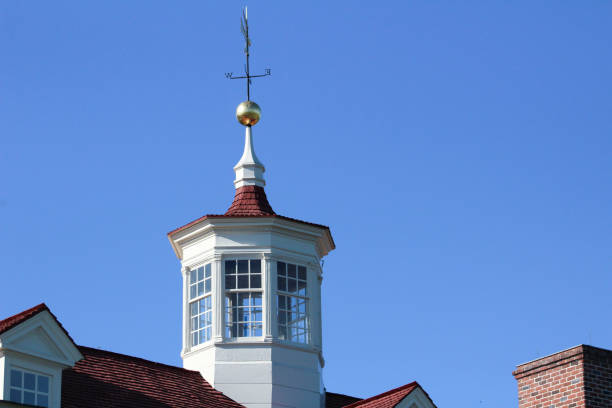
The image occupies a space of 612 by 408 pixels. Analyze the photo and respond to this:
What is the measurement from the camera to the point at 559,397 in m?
24.0

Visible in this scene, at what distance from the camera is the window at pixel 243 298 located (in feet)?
92.8

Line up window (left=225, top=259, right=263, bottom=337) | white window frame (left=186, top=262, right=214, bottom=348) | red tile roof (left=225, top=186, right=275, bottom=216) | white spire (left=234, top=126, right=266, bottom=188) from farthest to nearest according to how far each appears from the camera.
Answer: white spire (left=234, top=126, right=266, bottom=188)
red tile roof (left=225, top=186, right=275, bottom=216)
white window frame (left=186, top=262, right=214, bottom=348)
window (left=225, top=259, right=263, bottom=337)

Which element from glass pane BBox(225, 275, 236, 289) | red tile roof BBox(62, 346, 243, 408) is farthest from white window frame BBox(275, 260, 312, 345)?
red tile roof BBox(62, 346, 243, 408)

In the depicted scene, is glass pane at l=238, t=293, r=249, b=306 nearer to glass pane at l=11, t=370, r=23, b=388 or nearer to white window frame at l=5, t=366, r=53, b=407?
white window frame at l=5, t=366, r=53, b=407

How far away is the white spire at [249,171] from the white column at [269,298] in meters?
2.31

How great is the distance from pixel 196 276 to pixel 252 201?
2.06m

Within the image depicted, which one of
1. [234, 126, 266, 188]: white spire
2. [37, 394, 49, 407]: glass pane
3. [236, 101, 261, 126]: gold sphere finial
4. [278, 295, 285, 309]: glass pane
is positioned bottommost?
[37, 394, 49, 407]: glass pane

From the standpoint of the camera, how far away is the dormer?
71.2 ft

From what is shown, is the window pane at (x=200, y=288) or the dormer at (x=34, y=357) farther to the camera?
the window pane at (x=200, y=288)

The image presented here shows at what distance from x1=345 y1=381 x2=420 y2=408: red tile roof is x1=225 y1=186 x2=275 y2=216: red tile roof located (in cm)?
528

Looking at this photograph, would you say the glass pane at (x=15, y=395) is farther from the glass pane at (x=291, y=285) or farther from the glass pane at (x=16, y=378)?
the glass pane at (x=291, y=285)

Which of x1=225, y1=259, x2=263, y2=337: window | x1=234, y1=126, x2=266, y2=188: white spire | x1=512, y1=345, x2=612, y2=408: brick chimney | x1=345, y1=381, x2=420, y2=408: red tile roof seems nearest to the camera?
x1=512, y1=345, x2=612, y2=408: brick chimney

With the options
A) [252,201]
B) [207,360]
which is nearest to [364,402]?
[207,360]

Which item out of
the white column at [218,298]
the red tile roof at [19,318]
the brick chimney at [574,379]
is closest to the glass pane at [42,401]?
the red tile roof at [19,318]
